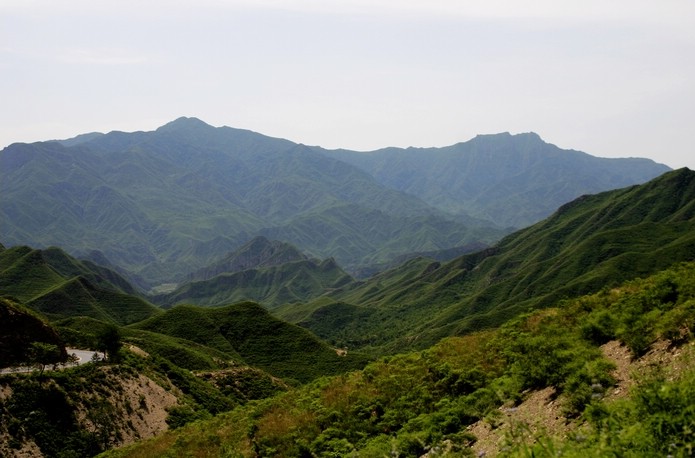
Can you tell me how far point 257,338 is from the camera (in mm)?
135625

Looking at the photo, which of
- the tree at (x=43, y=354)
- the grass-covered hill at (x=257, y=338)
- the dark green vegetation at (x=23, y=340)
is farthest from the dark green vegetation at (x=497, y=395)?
the grass-covered hill at (x=257, y=338)

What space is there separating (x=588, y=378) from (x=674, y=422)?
6.64m

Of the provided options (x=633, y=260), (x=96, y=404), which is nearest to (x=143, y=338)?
(x=96, y=404)

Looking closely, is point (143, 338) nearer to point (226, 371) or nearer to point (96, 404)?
point (226, 371)

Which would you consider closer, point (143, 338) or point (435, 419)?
point (435, 419)

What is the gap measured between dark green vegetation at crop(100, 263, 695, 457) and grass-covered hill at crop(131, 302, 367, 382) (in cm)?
8702

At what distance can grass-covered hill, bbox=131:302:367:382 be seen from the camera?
400 ft

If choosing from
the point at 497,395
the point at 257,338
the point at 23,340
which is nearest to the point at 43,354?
the point at 23,340

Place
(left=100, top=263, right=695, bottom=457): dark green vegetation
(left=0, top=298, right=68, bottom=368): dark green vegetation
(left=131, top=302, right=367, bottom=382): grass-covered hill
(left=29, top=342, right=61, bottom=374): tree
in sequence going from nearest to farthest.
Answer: (left=100, top=263, right=695, bottom=457): dark green vegetation
(left=0, top=298, right=68, bottom=368): dark green vegetation
(left=29, top=342, right=61, bottom=374): tree
(left=131, top=302, right=367, bottom=382): grass-covered hill

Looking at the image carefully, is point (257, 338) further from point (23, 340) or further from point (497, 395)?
point (497, 395)

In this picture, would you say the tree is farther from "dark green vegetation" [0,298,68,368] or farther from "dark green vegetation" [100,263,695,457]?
"dark green vegetation" [100,263,695,457]

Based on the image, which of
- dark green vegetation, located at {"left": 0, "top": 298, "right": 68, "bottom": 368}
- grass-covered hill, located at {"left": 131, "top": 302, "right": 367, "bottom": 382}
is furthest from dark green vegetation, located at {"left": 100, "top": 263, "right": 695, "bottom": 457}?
grass-covered hill, located at {"left": 131, "top": 302, "right": 367, "bottom": 382}

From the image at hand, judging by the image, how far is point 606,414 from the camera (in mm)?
12648

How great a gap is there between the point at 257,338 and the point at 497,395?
128604mm
